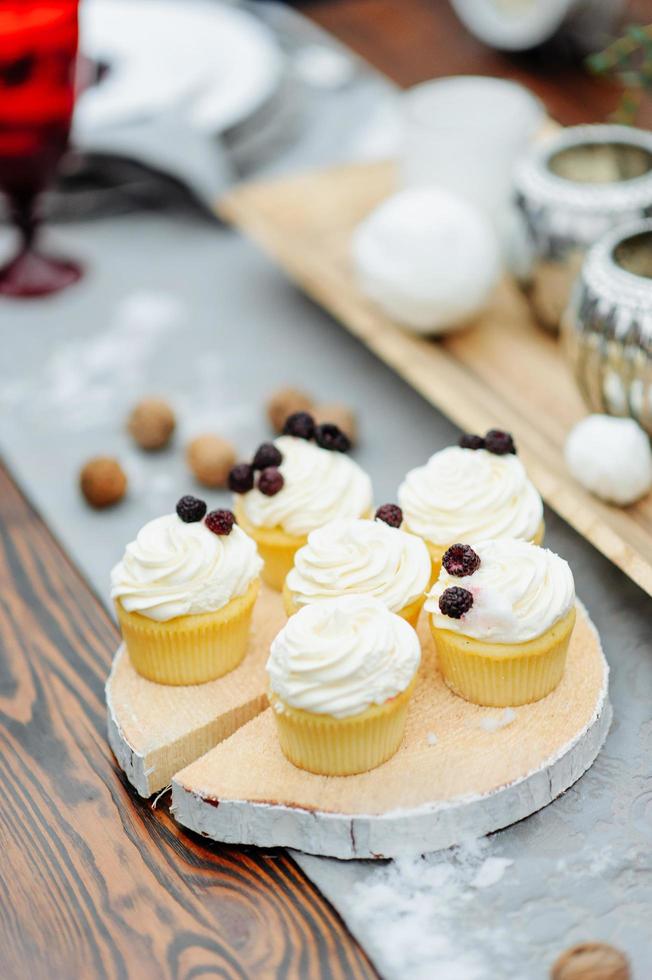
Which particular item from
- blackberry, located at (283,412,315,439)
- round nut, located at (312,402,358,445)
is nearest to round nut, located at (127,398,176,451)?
round nut, located at (312,402,358,445)

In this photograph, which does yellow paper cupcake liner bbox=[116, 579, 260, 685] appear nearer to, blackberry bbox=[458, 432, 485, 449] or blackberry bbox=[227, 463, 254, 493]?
Result: blackberry bbox=[227, 463, 254, 493]

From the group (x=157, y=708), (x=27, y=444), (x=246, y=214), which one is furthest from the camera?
(x=246, y=214)

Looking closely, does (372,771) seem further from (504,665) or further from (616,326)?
(616,326)

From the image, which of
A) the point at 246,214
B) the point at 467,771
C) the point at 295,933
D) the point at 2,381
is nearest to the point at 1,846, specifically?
the point at 295,933

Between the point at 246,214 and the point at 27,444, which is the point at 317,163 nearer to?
the point at 246,214

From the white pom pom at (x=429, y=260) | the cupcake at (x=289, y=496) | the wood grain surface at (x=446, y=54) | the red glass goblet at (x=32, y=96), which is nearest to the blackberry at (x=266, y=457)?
the cupcake at (x=289, y=496)

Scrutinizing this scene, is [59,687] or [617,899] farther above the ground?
[617,899]
